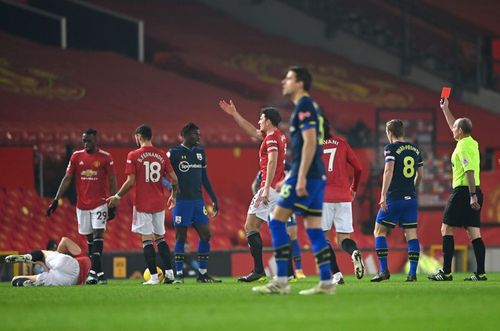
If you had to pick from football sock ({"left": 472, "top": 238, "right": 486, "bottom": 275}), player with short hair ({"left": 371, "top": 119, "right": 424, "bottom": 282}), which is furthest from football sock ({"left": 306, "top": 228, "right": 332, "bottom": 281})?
football sock ({"left": 472, "top": 238, "right": 486, "bottom": 275})

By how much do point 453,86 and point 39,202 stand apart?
1201 centimetres

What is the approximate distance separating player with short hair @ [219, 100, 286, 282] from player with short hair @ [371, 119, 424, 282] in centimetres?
136

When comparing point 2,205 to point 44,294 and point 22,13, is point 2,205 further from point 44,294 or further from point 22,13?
point 44,294

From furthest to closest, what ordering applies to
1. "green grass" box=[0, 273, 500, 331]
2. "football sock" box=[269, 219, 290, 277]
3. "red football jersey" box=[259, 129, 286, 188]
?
"red football jersey" box=[259, 129, 286, 188], "football sock" box=[269, 219, 290, 277], "green grass" box=[0, 273, 500, 331]

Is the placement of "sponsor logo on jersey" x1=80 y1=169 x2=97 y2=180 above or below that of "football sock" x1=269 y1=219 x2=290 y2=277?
above

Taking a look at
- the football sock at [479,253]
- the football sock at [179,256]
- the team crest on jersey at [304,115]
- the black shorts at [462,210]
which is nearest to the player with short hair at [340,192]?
the black shorts at [462,210]

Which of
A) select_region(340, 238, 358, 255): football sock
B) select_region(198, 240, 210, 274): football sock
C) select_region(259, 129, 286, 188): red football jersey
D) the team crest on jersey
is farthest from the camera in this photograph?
select_region(198, 240, 210, 274): football sock

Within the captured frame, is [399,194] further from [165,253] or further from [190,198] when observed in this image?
[165,253]

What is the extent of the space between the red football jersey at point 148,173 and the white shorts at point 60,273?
110 centimetres

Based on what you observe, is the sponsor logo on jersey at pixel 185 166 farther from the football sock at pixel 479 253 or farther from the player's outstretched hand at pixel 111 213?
the football sock at pixel 479 253

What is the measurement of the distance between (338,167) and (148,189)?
7.94 ft

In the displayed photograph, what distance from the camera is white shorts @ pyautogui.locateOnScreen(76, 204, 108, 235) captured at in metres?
16.1

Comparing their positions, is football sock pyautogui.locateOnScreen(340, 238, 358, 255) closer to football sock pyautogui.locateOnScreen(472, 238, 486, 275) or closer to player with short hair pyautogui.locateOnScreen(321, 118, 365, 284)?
player with short hair pyautogui.locateOnScreen(321, 118, 365, 284)

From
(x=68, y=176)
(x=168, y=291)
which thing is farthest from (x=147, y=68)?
(x=168, y=291)
